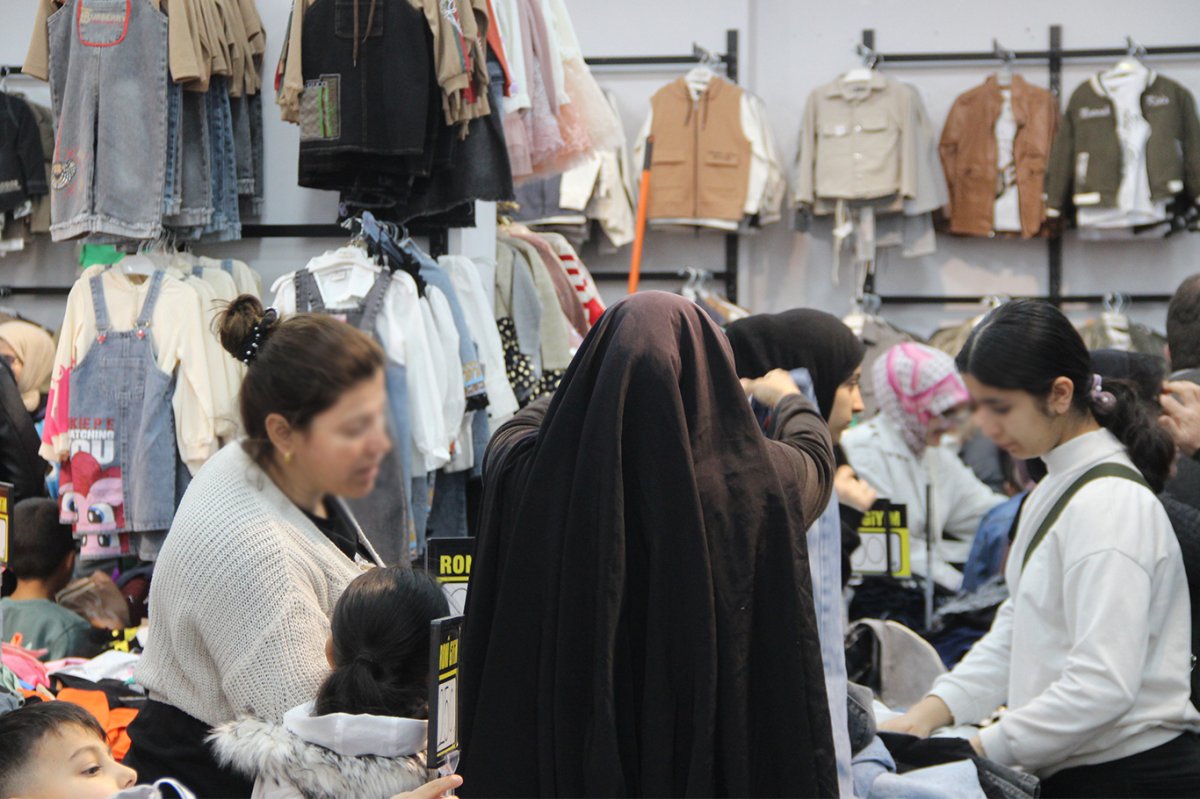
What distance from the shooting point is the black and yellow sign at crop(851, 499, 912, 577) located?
264cm

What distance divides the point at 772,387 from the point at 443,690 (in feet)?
2.55

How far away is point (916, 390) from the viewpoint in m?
2.70

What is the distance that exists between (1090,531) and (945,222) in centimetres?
414

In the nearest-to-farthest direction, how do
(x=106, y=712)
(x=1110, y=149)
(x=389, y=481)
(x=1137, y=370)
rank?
(x=389, y=481) < (x=1137, y=370) < (x=106, y=712) < (x=1110, y=149)

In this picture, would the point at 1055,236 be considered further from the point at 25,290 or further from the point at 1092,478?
the point at 25,290

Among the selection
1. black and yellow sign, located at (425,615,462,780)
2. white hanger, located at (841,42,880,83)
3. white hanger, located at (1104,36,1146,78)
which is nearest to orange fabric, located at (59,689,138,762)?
black and yellow sign, located at (425,615,462,780)

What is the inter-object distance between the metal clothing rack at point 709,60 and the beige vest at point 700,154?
0.39 ft

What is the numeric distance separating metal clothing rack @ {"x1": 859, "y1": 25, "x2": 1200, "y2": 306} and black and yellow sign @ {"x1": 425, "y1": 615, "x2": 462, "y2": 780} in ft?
16.1

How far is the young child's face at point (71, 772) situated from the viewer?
4.08 ft

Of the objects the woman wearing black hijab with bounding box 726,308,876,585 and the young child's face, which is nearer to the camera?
the young child's face

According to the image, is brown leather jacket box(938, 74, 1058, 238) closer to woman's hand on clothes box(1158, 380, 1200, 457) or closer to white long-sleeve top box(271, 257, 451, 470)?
woman's hand on clothes box(1158, 380, 1200, 457)

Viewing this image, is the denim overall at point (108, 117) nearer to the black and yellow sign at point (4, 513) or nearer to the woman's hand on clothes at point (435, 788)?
the black and yellow sign at point (4, 513)

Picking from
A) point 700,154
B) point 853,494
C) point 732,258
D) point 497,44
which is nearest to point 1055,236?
point 732,258

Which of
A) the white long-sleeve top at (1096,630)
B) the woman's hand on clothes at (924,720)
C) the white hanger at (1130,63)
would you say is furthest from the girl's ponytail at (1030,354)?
the white hanger at (1130,63)
